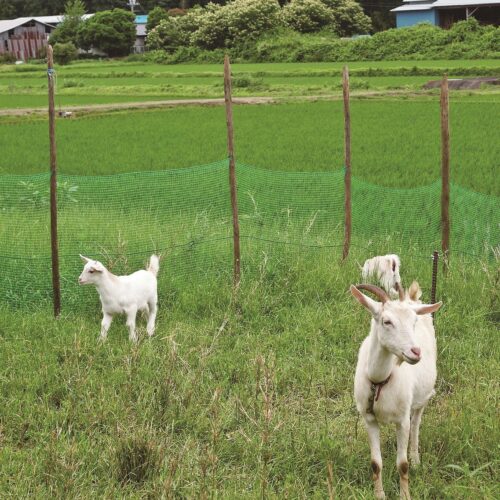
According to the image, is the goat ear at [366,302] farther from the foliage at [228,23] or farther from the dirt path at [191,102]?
the foliage at [228,23]

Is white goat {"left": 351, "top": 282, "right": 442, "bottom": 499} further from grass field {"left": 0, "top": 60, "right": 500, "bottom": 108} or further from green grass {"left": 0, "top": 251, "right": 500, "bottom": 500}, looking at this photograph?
grass field {"left": 0, "top": 60, "right": 500, "bottom": 108}

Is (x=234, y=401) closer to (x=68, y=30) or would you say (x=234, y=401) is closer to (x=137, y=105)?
(x=137, y=105)

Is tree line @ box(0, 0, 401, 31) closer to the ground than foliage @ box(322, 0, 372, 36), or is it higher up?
higher up

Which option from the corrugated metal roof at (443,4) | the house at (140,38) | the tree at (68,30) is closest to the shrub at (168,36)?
the tree at (68,30)

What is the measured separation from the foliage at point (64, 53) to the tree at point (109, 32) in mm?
1575

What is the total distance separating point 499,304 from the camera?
262 inches

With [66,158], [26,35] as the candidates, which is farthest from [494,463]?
[26,35]

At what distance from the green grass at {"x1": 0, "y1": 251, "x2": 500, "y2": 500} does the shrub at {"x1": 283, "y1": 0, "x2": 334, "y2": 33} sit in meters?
40.9

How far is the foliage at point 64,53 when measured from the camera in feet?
173

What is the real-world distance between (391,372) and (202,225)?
5092mm

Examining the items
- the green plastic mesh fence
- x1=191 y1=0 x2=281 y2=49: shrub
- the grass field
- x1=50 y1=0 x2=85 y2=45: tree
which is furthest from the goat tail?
x1=50 y1=0 x2=85 y2=45: tree

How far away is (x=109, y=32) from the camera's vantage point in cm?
5441

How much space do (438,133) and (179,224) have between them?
983 centimetres

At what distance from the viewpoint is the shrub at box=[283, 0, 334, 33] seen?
45875 mm
